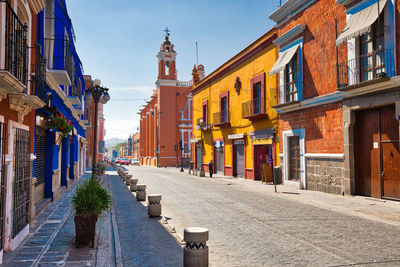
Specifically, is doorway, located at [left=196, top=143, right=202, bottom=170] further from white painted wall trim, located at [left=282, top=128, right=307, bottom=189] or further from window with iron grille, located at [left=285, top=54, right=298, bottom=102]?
window with iron grille, located at [left=285, top=54, right=298, bottom=102]

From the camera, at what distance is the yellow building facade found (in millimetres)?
20422

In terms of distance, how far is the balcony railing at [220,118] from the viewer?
27.0 metres

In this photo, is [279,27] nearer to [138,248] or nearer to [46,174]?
[46,174]

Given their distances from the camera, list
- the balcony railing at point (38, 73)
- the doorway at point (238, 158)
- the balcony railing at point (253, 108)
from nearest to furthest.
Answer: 1. the balcony railing at point (38, 73)
2. the balcony railing at point (253, 108)
3. the doorway at point (238, 158)

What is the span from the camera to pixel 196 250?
5.02 m

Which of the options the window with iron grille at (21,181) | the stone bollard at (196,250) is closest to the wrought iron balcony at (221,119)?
the window with iron grille at (21,181)

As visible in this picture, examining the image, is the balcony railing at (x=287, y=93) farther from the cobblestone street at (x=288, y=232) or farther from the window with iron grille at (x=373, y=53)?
the cobblestone street at (x=288, y=232)

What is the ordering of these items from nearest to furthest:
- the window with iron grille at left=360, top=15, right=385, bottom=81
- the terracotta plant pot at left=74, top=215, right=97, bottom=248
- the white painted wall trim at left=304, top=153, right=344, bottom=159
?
the terracotta plant pot at left=74, top=215, right=97, bottom=248 < the window with iron grille at left=360, top=15, right=385, bottom=81 < the white painted wall trim at left=304, top=153, right=344, bottom=159

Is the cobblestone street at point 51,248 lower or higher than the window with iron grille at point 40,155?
lower

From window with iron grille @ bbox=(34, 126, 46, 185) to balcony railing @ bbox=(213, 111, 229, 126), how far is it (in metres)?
16.3

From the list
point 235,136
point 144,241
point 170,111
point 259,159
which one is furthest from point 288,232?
point 170,111

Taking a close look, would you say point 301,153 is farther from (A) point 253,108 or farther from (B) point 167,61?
(B) point 167,61

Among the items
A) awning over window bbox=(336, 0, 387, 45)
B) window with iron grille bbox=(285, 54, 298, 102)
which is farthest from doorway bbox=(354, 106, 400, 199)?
window with iron grille bbox=(285, 54, 298, 102)

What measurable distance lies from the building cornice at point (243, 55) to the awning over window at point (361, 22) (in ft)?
23.6
